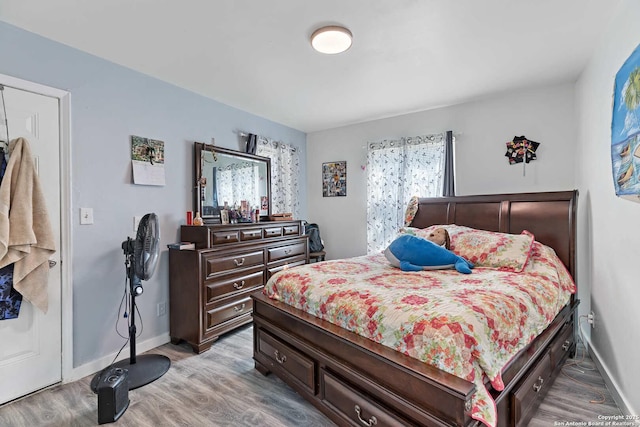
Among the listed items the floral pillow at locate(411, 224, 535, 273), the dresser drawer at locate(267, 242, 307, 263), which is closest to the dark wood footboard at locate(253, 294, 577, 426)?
the floral pillow at locate(411, 224, 535, 273)

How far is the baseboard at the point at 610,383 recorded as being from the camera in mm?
1768

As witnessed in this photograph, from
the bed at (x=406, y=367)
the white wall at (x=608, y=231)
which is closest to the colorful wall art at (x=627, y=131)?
the white wall at (x=608, y=231)

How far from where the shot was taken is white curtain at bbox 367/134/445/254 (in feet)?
12.2

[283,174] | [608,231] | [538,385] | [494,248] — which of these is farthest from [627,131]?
[283,174]

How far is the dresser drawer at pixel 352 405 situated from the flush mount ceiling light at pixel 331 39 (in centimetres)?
220

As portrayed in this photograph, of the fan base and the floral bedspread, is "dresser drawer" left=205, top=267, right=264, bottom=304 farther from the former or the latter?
the floral bedspread

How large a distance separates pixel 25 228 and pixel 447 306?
8.61 feet

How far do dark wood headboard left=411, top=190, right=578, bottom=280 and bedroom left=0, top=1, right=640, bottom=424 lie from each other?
0.52ft

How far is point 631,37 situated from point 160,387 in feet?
12.2

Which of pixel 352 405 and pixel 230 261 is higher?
pixel 230 261

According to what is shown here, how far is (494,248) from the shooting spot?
8.38 ft

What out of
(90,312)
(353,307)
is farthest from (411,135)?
(90,312)

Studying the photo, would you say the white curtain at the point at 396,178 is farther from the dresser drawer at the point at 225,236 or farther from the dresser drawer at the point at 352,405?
the dresser drawer at the point at 352,405

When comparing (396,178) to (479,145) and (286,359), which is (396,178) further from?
(286,359)
